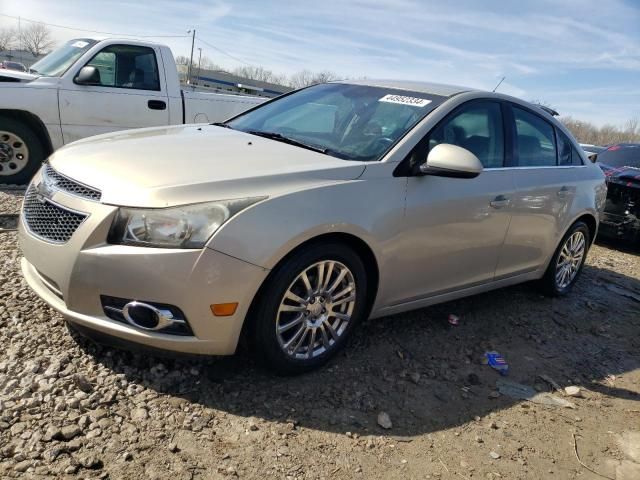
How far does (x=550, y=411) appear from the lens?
3.30m

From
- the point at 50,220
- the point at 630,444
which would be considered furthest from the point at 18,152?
the point at 630,444

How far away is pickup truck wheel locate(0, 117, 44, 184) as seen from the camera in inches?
249

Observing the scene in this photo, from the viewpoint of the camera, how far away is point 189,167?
112 inches

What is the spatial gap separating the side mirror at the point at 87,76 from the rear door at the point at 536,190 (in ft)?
15.6

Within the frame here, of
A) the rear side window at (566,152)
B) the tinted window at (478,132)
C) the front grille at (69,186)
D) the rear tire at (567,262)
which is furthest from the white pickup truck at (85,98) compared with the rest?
the rear tire at (567,262)

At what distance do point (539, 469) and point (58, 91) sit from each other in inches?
248

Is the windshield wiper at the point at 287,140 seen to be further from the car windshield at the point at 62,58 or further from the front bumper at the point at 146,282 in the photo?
the car windshield at the point at 62,58

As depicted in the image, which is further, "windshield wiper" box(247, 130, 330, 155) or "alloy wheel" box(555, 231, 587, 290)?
"alloy wheel" box(555, 231, 587, 290)

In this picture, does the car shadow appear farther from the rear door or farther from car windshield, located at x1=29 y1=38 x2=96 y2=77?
car windshield, located at x1=29 y1=38 x2=96 y2=77

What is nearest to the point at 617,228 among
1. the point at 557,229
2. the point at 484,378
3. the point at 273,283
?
the point at 557,229

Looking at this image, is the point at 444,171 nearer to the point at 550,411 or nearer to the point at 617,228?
the point at 550,411

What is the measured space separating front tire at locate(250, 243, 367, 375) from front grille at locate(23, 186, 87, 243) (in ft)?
3.20

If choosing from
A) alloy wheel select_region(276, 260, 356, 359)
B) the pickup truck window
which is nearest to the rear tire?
alloy wheel select_region(276, 260, 356, 359)

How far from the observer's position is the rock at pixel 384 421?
2838 millimetres
